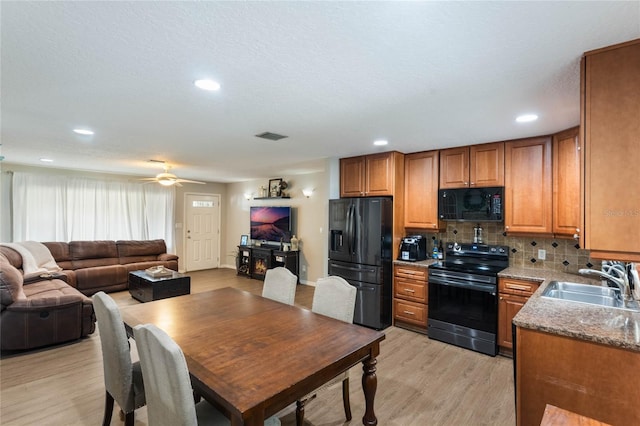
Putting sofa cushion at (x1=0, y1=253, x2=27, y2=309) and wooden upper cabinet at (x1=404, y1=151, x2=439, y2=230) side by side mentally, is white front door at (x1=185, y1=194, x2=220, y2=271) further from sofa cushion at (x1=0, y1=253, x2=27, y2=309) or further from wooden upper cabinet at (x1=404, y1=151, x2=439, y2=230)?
wooden upper cabinet at (x1=404, y1=151, x2=439, y2=230)

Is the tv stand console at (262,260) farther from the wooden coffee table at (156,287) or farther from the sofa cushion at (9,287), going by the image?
the sofa cushion at (9,287)

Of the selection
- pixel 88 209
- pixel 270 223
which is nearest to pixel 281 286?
pixel 270 223

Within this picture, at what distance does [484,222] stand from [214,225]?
6.68 meters

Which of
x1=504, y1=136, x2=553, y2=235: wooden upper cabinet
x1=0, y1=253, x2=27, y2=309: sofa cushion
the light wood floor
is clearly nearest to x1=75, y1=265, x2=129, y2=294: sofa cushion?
x1=0, y1=253, x2=27, y2=309: sofa cushion

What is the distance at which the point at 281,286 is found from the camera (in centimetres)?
284

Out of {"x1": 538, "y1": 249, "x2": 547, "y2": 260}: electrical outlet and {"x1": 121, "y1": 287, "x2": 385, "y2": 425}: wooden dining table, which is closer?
{"x1": 121, "y1": 287, "x2": 385, "y2": 425}: wooden dining table

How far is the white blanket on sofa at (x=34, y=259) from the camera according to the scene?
458cm

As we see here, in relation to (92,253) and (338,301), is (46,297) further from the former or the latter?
(338,301)

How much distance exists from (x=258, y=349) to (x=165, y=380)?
515 mm

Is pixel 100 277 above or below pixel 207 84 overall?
below

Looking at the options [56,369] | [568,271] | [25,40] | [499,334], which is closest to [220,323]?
[25,40]

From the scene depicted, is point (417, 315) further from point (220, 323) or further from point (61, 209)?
point (61, 209)

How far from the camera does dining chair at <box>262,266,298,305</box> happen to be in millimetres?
2775

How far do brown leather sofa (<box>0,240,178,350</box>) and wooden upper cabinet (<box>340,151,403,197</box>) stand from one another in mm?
3583
